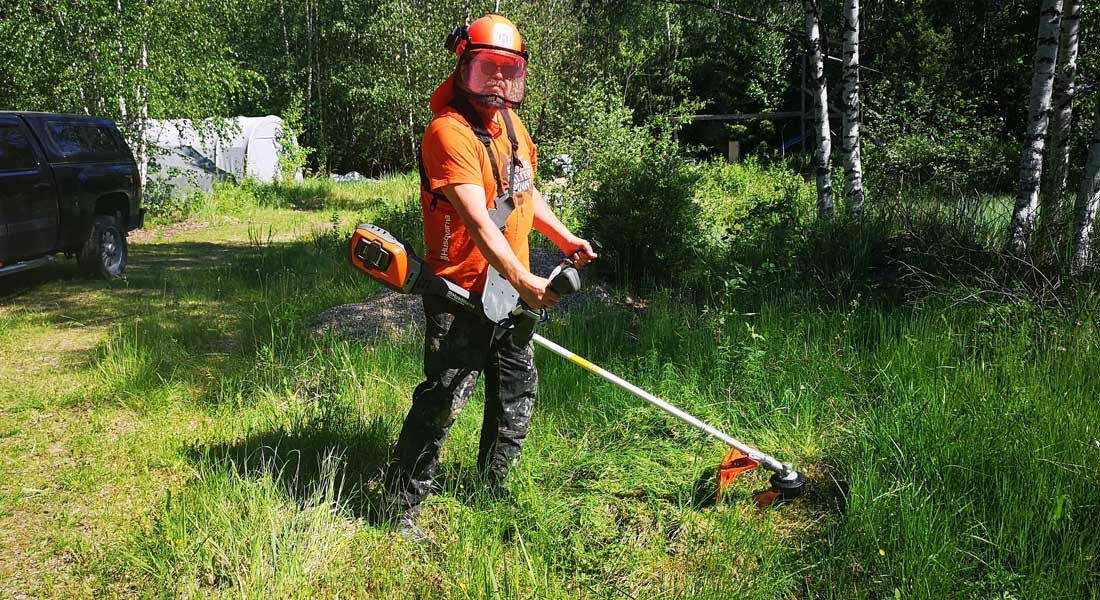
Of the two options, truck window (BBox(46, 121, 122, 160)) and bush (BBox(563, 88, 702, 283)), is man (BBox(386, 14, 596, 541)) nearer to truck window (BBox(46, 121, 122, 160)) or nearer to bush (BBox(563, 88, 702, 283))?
bush (BBox(563, 88, 702, 283))

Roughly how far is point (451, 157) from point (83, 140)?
7.41m

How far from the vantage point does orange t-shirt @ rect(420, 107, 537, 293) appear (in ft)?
9.09

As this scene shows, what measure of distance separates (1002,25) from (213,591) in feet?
69.4

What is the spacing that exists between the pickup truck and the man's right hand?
6432mm

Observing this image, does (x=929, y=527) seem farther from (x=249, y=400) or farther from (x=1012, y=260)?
(x=249, y=400)

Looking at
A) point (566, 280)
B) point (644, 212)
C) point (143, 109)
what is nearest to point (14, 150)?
point (644, 212)

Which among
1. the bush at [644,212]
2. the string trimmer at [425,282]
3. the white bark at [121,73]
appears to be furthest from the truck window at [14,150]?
the string trimmer at [425,282]

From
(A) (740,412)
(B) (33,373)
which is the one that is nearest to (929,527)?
(A) (740,412)

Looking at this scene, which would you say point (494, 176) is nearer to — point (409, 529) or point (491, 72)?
point (491, 72)

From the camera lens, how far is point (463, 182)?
275cm

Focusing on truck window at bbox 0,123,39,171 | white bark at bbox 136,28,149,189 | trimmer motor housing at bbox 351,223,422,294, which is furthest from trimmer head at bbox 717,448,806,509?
white bark at bbox 136,28,149,189

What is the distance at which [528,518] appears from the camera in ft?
10.5

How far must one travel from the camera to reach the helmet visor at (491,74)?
285 centimetres

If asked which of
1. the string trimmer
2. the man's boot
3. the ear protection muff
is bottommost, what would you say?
the man's boot
